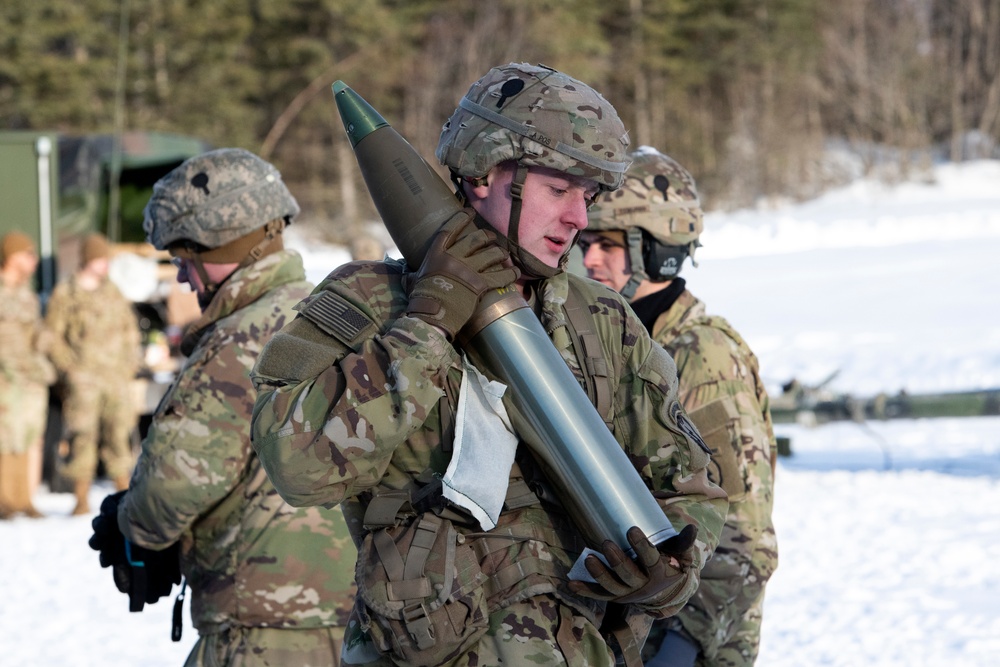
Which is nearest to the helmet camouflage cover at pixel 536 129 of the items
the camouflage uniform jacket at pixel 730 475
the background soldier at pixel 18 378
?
the camouflage uniform jacket at pixel 730 475

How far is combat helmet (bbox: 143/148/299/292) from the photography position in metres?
4.05

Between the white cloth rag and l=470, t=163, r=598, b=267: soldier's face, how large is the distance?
0.90 ft

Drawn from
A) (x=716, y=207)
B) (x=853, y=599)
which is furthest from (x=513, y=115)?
(x=716, y=207)

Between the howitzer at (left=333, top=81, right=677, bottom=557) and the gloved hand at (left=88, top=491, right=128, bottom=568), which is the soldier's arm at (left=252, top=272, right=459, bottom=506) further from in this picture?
the gloved hand at (left=88, top=491, right=128, bottom=568)

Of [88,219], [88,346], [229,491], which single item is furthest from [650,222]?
[88,219]

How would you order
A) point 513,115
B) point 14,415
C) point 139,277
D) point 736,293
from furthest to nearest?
point 736,293, point 139,277, point 14,415, point 513,115

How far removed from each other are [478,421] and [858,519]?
809 cm

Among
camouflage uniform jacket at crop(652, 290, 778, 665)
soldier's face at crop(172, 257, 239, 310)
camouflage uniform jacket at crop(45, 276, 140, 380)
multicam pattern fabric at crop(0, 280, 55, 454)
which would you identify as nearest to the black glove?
soldier's face at crop(172, 257, 239, 310)

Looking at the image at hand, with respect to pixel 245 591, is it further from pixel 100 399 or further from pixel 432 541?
pixel 100 399

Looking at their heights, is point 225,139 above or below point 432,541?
below

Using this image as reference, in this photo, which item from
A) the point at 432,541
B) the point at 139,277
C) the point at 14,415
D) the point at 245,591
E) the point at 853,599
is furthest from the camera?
the point at 139,277

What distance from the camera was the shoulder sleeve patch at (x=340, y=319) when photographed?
2.54 metres

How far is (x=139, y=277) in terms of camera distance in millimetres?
13844

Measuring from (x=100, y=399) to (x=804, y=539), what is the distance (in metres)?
5.81
